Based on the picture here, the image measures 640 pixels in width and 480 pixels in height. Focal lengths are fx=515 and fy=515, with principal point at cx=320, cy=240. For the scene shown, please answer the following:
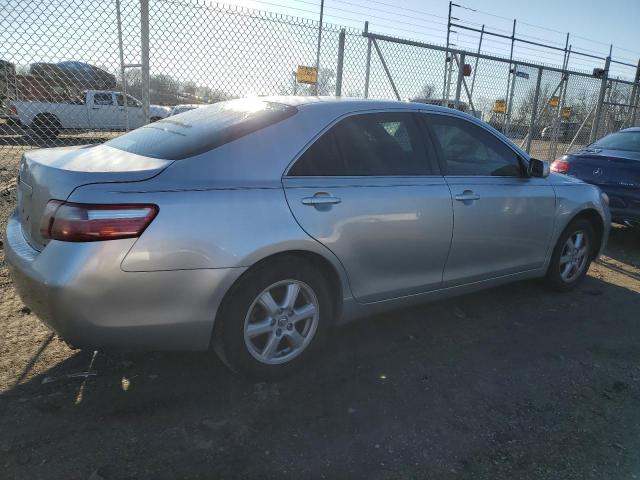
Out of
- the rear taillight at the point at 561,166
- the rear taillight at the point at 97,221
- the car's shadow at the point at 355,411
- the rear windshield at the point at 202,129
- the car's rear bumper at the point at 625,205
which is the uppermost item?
the rear windshield at the point at 202,129

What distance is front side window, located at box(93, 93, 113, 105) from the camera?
6.69m

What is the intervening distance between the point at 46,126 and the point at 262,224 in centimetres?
513

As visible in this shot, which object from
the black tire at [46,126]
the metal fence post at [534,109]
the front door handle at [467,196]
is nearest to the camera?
the front door handle at [467,196]

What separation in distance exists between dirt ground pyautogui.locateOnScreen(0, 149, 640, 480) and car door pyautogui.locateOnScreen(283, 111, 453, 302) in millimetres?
571

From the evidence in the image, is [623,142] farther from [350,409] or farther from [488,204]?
[350,409]

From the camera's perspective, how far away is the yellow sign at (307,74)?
6406 mm

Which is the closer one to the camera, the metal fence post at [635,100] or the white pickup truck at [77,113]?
the white pickup truck at [77,113]

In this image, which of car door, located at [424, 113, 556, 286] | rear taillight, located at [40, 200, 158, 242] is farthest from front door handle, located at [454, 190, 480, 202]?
rear taillight, located at [40, 200, 158, 242]

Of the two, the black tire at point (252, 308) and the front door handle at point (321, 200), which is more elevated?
the front door handle at point (321, 200)

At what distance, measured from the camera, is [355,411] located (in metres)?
2.71

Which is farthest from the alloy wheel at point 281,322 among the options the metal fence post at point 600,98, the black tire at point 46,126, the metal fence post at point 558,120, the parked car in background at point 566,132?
the metal fence post at point 600,98

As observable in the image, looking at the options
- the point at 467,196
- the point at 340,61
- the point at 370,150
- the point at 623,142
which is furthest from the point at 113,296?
the point at 623,142

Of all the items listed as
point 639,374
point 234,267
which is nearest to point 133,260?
point 234,267

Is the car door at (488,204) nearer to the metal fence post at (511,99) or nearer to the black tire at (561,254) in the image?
the black tire at (561,254)
